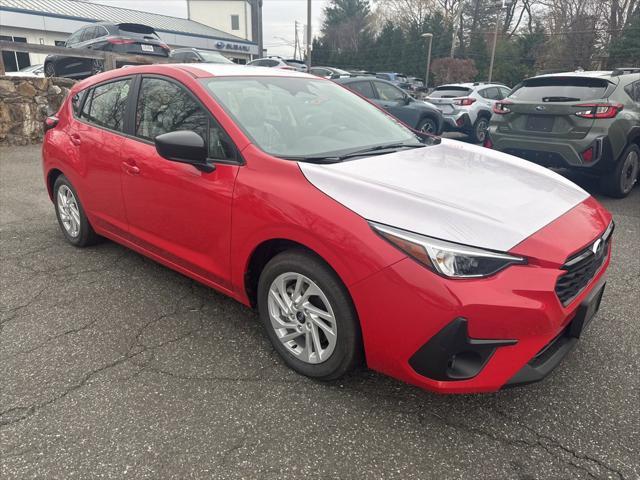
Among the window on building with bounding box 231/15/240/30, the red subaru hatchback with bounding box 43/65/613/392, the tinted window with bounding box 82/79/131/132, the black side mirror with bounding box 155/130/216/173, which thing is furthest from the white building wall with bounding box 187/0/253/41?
the black side mirror with bounding box 155/130/216/173

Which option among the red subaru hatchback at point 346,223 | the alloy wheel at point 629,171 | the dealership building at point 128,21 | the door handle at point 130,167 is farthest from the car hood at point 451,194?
the dealership building at point 128,21

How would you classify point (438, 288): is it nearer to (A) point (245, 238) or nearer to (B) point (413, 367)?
(B) point (413, 367)

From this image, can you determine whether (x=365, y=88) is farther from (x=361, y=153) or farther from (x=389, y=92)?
(x=361, y=153)

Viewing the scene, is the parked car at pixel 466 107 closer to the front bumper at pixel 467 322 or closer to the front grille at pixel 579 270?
the front grille at pixel 579 270

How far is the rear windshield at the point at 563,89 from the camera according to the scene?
5949 mm

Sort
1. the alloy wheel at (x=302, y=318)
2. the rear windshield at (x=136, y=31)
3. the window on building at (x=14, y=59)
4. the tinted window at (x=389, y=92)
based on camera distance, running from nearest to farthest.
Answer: the alloy wheel at (x=302, y=318) < the tinted window at (x=389, y=92) < the rear windshield at (x=136, y=31) < the window on building at (x=14, y=59)

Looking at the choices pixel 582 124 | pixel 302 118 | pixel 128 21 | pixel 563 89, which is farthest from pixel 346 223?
pixel 128 21

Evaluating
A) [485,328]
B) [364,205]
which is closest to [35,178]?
[364,205]

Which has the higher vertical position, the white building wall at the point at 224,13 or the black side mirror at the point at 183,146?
the white building wall at the point at 224,13

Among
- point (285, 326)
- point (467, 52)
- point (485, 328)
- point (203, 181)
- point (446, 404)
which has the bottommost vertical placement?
point (446, 404)

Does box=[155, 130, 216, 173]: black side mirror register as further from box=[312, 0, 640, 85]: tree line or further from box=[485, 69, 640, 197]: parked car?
box=[312, 0, 640, 85]: tree line

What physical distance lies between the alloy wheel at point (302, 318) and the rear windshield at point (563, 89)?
17.0 ft

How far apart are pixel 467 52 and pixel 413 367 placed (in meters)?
45.6

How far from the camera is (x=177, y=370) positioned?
2613 millimetres
